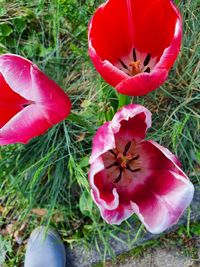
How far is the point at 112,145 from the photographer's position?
0.87 m

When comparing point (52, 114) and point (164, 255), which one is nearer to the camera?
point (52, 114)

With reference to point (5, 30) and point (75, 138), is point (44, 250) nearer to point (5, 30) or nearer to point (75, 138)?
point (75, 138)

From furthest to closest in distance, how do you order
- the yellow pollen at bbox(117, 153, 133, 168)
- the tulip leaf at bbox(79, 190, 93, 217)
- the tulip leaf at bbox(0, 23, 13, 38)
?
the tulip leaf at bbox(0, 23, 13, 38) < the tulip leaf at bbox(79, 190, 93, 217) < the yellow pollen at bbox(117, 153, 133, 168)

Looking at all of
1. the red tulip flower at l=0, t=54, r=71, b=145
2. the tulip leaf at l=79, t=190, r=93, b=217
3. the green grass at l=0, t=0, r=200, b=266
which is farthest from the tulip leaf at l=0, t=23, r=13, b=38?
the red tulip flower at l=0, t=54, r=71, b=145

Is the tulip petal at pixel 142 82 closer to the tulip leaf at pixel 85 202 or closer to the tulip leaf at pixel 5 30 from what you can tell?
the tulip leaf at pixel 85 202

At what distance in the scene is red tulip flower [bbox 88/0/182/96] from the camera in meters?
0.90

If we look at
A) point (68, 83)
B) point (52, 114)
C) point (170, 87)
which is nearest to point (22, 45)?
point (68, 83)

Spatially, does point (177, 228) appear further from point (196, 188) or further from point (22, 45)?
point (22, 45)

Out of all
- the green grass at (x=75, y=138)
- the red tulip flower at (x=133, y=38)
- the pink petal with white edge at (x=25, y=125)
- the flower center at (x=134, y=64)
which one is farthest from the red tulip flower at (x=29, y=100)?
the green grass at (x=75, y=138)

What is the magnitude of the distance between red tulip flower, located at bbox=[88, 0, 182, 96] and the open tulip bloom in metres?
0.07

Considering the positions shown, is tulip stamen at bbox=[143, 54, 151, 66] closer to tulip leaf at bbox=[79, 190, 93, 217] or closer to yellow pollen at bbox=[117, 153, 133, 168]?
yellow pollen at bbox=[117, 153, 133, 168]

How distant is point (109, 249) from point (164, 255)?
0.49 ft

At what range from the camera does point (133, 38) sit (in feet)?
3.50

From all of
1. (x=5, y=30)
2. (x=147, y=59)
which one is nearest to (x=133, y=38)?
(x=147, y=59)
